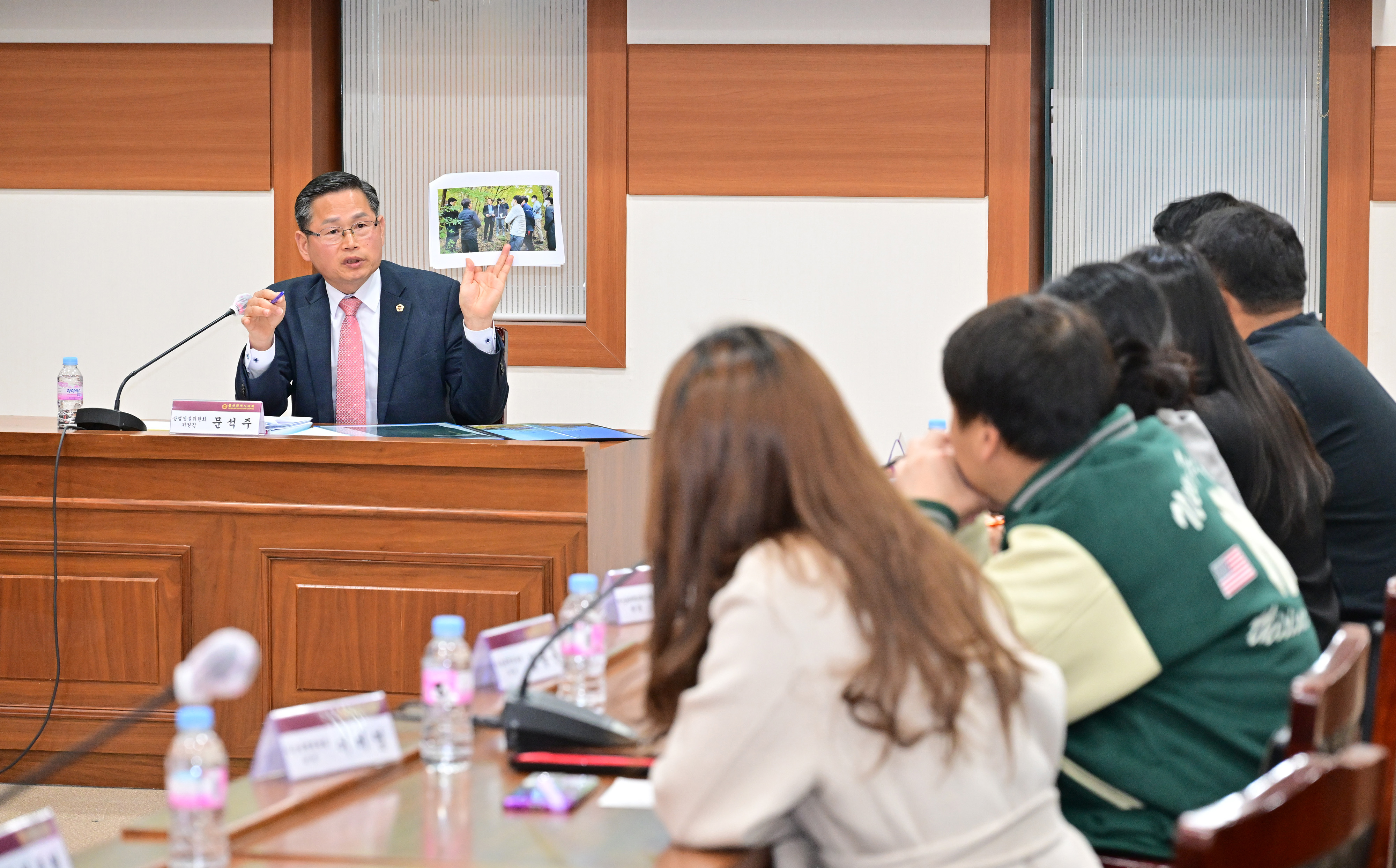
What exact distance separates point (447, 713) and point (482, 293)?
2169 mm

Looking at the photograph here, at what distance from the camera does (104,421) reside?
10.7 feet

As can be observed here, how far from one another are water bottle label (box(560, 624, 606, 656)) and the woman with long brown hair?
0.48m

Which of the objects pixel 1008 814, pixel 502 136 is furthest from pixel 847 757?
pixel 502 136

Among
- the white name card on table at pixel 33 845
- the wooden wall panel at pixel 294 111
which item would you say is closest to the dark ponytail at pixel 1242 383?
the white name card on table at pixel 33 845

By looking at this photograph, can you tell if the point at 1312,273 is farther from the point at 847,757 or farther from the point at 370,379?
the point at 847,757

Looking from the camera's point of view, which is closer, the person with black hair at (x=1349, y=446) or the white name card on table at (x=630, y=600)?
the white name card on table at (x=630, y=600)

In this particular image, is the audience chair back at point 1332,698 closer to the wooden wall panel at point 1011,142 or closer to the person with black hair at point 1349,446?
the person with black hair at point 1349,446

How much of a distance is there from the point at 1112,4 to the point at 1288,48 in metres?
0.64

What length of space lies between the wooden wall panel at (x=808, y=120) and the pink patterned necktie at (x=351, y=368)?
1489mm

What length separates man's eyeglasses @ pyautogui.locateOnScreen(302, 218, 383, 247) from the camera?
3674 millimetres

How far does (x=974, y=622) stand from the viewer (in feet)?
4.19

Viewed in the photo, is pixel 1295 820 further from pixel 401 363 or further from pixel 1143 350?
pixel 401 363

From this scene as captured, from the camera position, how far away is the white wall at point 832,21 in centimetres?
476

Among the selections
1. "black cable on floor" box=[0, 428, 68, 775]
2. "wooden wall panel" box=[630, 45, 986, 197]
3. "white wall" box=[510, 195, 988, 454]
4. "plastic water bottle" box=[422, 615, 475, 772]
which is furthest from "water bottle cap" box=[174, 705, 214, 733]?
"wooden wall panel" box=[630, 45, 986, 197]
